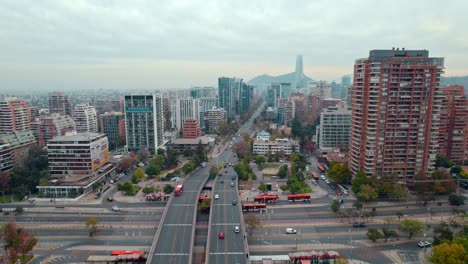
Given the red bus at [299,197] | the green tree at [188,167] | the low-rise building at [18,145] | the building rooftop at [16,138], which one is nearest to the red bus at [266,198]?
the red bus at [299,197]

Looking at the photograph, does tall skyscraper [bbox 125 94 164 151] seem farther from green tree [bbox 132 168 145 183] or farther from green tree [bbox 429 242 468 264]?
green tree [bbox 429 242 468 264]

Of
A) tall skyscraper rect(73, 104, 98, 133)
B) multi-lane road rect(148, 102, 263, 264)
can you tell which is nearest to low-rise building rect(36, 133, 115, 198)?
multi-lane road rect(148, 102, 263, 264)

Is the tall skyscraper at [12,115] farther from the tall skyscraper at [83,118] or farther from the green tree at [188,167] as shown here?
the green tree at [188,167]

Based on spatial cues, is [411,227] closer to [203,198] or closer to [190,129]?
[203,198]

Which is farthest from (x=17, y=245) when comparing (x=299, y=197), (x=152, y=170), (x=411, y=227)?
(x=411, y=227)

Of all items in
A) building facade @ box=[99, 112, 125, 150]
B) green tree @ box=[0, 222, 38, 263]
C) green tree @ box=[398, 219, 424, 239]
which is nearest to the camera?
green tree @ box=[0, 222, 38, 263]

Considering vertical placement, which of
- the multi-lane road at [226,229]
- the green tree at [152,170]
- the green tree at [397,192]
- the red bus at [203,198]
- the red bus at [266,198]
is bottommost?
the red bus at [203,198]
